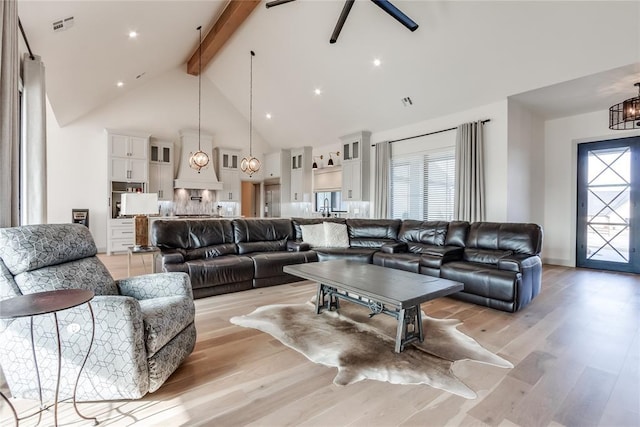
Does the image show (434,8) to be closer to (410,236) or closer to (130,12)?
(410,236)

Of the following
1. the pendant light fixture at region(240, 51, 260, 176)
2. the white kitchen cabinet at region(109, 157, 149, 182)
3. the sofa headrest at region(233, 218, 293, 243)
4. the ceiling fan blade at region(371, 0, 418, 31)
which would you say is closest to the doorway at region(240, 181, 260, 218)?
the pendant light fixture at region(240, 51, 260, 176)

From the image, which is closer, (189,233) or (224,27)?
(189,233)

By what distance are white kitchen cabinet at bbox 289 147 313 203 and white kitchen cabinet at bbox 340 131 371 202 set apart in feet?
5.49

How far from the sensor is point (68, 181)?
287 inches

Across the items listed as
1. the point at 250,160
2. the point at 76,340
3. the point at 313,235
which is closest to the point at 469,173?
the point at 313,235

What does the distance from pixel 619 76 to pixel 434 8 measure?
9.25 feet

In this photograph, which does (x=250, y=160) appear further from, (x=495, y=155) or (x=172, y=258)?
(x=495, y=155)

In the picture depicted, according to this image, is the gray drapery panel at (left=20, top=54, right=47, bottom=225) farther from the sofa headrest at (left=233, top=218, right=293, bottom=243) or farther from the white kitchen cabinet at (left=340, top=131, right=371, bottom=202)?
the white kitchen cabinet at (left=340, top=131, right=371, bottom=202)

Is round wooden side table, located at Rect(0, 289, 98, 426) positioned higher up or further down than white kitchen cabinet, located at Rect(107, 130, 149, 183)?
further down

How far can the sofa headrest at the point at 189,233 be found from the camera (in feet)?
14.3

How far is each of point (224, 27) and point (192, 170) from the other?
3957 mm

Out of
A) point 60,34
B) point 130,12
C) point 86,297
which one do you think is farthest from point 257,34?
point 86,297

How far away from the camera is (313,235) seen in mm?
5613

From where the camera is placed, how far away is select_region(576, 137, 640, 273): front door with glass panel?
5.64 metres
